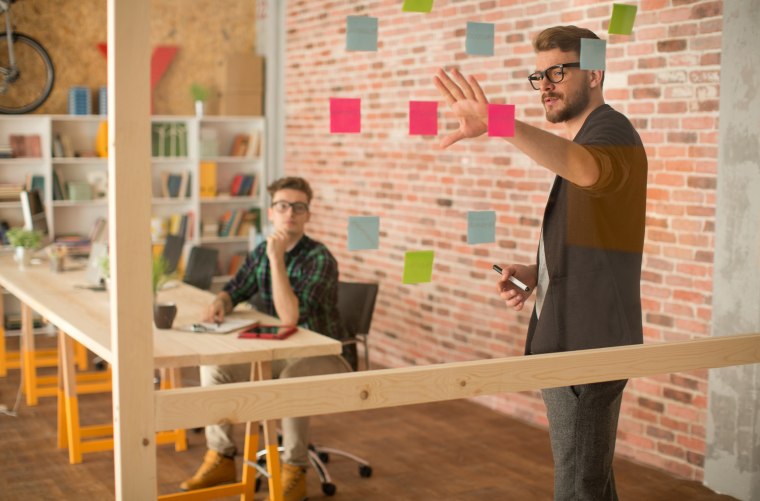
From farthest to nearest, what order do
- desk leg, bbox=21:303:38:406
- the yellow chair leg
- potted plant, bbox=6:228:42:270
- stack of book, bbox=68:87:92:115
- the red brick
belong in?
stack of book, bbox=68:87:92:115
potted plant, bbox=6:228:42:270
desk leg, bbox=21:303:38:406
the yellow chair leg
the red brick

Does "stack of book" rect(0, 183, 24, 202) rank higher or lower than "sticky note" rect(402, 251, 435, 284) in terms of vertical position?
lower

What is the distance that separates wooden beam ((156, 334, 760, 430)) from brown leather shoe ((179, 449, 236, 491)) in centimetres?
192

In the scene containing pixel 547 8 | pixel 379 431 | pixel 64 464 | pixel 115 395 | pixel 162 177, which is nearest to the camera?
pixel 115 395

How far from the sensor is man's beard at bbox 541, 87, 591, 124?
8.55 ft

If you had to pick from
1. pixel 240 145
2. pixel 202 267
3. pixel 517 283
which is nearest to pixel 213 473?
pixel 202 267

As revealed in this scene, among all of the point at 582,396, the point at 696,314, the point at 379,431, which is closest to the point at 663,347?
the point at 582,396

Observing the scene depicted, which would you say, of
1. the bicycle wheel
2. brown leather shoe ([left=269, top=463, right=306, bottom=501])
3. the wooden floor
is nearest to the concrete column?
the wooden floor

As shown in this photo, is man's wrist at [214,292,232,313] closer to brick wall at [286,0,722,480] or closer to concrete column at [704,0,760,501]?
brick wall at [286,0,722,480]

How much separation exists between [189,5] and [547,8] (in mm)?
6338

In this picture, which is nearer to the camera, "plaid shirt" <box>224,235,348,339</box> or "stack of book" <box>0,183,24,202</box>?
"plaid shirt" <box>224,235,348,339</box>

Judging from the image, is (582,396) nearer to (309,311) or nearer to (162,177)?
(309,311)

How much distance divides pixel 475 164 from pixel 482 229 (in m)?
0.21

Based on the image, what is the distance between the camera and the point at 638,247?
2.75m

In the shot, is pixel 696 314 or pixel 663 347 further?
pixel 696 314
